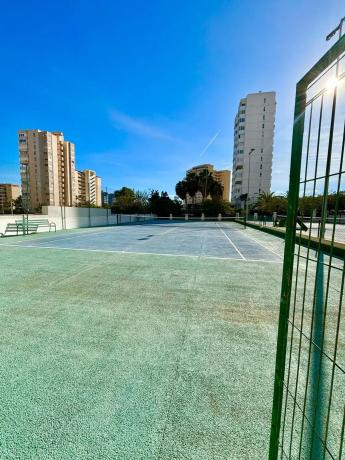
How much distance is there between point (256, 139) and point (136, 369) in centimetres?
7677

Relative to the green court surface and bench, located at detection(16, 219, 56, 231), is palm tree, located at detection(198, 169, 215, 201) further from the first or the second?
the green court surface

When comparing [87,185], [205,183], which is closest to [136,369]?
[205,183]

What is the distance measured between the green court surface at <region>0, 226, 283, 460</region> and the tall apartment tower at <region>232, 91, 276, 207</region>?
6505 cm

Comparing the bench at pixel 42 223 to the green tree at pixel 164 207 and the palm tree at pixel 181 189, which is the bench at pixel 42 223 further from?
the palm tree at pixel 181 189

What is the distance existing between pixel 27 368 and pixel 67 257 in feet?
19.5

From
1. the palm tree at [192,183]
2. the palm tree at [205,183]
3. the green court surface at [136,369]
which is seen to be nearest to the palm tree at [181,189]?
the palm tree at [192,183]

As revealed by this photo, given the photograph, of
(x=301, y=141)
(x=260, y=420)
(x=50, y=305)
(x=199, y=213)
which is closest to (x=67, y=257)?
(x=50, y=305)

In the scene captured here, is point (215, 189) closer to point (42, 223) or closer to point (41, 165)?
point (42, 223)

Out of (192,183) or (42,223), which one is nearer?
(42,223)

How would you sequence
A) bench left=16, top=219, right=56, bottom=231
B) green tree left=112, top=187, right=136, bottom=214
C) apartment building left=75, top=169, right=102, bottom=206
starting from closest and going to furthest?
bench left=16, top=219, right=56, bottom=231, green tree left=112, top=187, right=136, bottom=214, apartment building left=75, top=169, right=102, bottom=206

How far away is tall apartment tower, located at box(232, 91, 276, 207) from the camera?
218 feet

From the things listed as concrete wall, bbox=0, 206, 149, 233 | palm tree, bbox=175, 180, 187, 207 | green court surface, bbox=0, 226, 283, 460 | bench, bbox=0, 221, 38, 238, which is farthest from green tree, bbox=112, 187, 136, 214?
green court surface, bbox=0, 226, 283, 460

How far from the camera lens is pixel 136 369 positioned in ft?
7.79

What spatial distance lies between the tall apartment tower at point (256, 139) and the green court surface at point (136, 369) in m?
65.1
